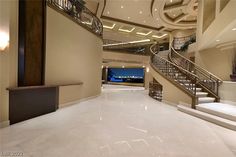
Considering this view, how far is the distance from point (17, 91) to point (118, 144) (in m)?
2.71

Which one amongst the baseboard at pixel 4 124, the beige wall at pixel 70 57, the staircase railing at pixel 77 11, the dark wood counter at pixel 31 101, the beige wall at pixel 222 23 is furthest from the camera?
the staircase railing at pixel 77 11

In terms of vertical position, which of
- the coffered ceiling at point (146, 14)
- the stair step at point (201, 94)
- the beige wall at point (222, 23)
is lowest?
the stair step at point (201, 94)

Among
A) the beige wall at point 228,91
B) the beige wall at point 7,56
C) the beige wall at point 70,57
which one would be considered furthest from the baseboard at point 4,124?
the beige wall at point 228,91

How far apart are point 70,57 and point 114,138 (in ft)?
13.4

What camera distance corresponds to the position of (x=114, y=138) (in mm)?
3182

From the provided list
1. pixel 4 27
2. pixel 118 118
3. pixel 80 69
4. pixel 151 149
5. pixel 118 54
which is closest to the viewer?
pixel 151 149

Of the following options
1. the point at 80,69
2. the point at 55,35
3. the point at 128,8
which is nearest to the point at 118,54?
the point at 128,8

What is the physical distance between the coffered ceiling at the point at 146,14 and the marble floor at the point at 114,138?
26.9ft

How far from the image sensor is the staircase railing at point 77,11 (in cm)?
571

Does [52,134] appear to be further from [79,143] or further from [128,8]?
[128,8]

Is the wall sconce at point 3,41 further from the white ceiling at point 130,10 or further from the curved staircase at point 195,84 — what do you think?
the white ceiling at point 130,10

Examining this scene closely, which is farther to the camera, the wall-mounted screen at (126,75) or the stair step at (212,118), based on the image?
the wall-mounted screen at (126,75)

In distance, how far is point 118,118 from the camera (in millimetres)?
4695

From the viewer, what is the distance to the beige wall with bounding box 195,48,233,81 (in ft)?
26.7
